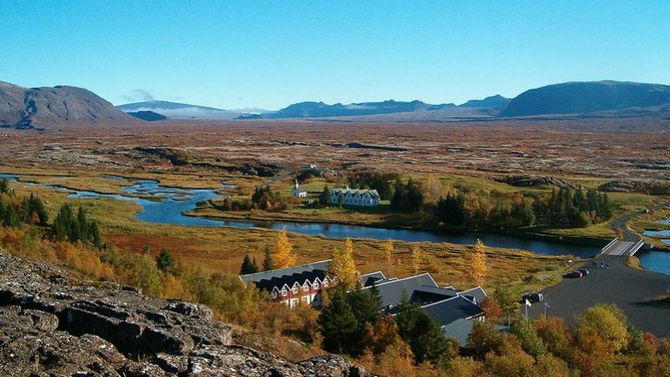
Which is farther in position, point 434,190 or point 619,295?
point 434,190

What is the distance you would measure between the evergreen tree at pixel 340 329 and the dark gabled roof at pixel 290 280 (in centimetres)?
841

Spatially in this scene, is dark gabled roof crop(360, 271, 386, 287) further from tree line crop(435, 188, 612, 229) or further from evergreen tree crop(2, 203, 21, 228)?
tree line crop(435, 188, 612, 229)

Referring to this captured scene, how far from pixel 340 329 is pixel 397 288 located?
9.55m

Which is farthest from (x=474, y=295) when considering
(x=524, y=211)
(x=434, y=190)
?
(x=434, y=190)

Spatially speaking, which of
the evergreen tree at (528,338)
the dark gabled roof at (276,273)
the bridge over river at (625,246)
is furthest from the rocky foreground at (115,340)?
the bridge over river at (625,246)

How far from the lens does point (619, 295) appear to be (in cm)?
3753

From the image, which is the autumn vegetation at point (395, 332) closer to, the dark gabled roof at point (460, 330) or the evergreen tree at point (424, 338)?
the evergreen tree at point (424, 338)

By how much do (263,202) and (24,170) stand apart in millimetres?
56817

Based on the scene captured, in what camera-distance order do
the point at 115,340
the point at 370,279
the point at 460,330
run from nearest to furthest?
1. the point at 115,340
2. the point at 460,330
3. the point at 370,279

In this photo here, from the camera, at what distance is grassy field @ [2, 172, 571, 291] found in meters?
41.7

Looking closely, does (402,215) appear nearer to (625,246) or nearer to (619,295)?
(625,246)

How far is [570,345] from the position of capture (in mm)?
24422

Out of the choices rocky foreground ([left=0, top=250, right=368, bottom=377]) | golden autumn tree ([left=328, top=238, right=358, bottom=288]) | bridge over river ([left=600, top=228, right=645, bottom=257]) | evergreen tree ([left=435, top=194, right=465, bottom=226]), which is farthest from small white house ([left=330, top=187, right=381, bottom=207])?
rocky foreground ([left=0, top=250, right=368, bottom=377])

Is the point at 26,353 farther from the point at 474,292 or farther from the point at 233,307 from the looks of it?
the point at 474,292
